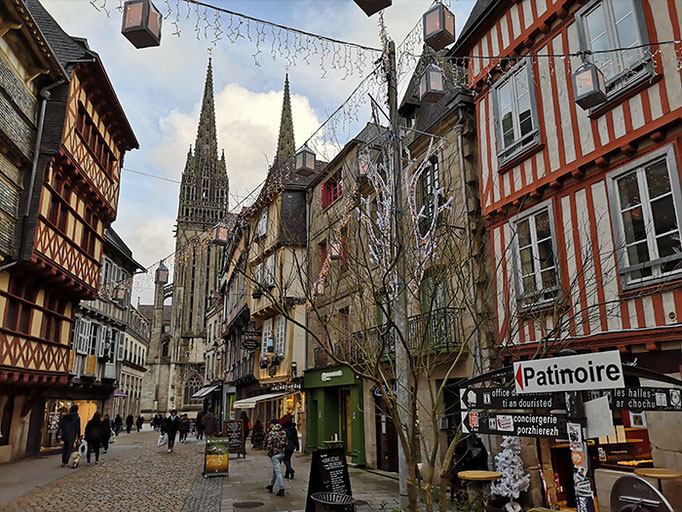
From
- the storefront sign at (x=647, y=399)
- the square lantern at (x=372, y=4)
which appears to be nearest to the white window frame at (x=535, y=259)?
the storefront sign at (x=647, y=399)

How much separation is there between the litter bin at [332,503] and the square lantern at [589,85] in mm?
6362

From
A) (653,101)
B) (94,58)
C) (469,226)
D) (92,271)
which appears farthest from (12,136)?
(653,101)

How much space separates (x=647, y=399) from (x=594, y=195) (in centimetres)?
489

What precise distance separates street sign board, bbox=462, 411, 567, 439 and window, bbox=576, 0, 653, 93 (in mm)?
5888

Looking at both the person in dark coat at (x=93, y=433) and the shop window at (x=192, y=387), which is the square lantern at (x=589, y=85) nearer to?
the person in dark coat at (x=93, y=433)

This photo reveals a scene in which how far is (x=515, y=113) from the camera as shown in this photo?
1109cm

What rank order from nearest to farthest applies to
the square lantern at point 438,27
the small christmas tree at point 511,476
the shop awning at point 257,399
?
the square lantern at point 438,27, the small christmas tree at point 511,476, the shop awning at point 257,399

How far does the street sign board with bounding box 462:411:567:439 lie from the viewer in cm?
508

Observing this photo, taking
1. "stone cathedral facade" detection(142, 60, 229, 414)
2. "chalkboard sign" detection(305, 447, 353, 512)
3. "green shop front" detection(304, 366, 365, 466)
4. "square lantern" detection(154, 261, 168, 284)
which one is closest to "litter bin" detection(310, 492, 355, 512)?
"chalkboard sign" detection(305, 447, 353, 512)

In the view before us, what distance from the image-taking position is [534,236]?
10.4m

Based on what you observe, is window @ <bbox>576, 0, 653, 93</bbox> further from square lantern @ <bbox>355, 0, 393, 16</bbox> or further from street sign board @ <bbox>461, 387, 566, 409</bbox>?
street sign board @ <bbox>461, 387, 566, 409</bbox>

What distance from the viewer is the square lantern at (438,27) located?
6957 millimetres

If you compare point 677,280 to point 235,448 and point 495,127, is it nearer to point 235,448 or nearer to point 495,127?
point 495,127

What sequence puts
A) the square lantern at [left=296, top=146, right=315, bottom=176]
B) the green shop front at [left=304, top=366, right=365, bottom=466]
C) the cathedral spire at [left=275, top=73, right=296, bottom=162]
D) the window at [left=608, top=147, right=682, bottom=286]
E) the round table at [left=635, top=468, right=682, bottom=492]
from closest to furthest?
the round table at [left=635, top=468, right=682, bottom=492] → the window at [left=608, top=147, right=682, bottom=286] → the square lantern at [left=296, top=146, right=315, bottom=176] → the green shop front at [left=304, top=366, right=365, bottom=466] → the cathedral spire at [left=275, top=73, right=296, bottom=162]
